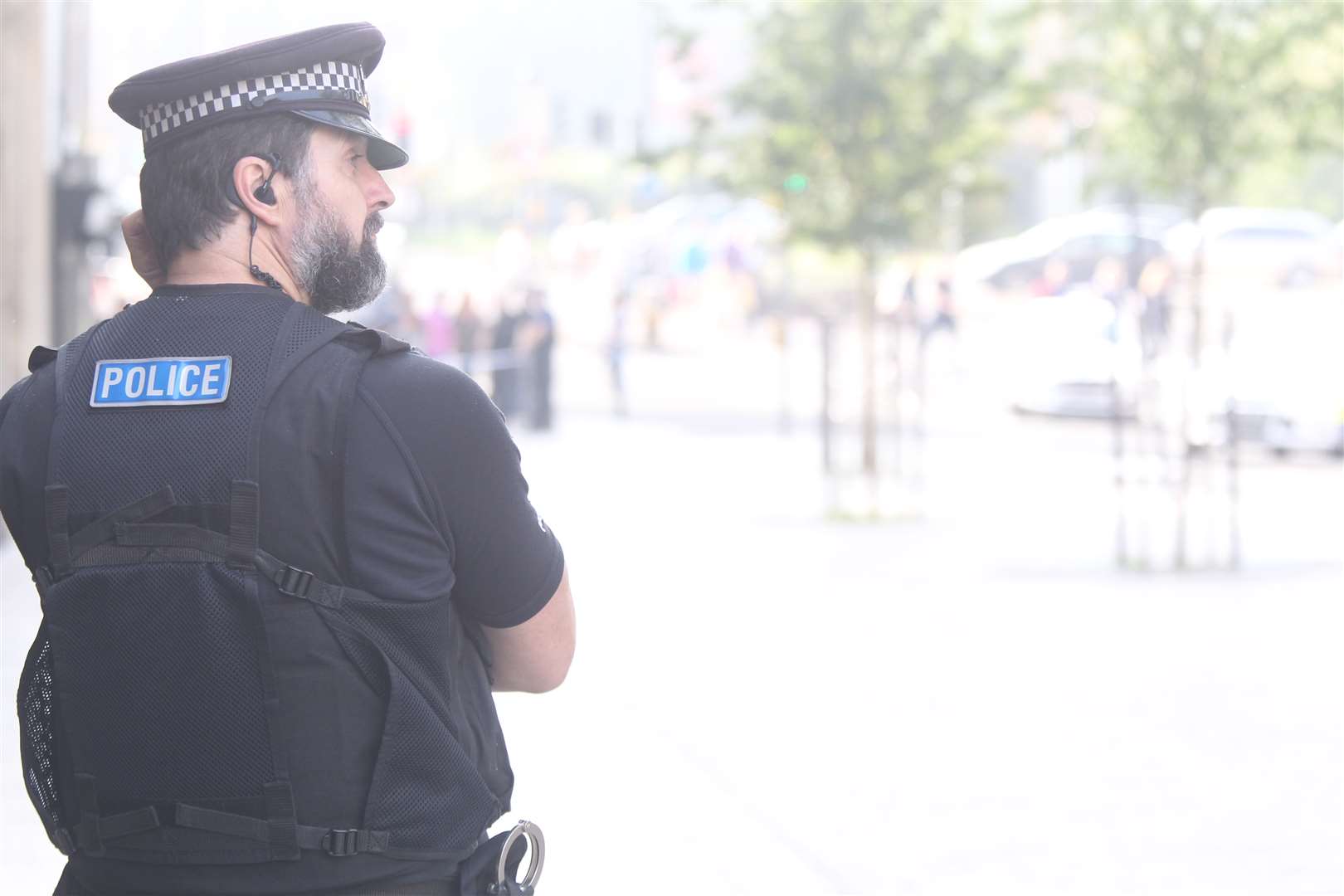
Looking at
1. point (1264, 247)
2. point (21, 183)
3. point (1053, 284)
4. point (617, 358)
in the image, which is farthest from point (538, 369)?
point (1264, 247)

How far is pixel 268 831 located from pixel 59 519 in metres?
0.43

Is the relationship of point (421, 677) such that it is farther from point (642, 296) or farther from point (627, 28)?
point (627, 28)

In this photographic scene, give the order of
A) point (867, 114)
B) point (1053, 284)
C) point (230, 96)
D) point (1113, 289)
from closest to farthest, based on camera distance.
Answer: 1. point (230, 96)
2. point (867, 114)
3. point (1113, 289)
4. point (1053, 284)

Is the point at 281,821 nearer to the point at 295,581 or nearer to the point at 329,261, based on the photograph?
the point at 295,581

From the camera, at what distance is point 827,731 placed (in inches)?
285

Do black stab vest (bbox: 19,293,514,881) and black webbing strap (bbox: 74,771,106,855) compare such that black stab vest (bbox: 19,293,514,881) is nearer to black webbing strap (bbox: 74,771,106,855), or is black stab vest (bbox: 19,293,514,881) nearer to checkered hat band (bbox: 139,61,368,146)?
black webbing strap (bbox: 74,771,106,855)

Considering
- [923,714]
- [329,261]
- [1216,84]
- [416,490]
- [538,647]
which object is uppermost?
[1216,84]

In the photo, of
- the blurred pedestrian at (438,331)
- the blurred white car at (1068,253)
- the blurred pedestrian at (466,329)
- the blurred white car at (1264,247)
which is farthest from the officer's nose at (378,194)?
the blurred white car at (1068,253)

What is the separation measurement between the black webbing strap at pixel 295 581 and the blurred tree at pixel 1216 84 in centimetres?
1081

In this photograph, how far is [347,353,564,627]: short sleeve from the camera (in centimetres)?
220

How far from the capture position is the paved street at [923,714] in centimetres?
563

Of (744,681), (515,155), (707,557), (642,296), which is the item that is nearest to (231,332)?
(744,681)

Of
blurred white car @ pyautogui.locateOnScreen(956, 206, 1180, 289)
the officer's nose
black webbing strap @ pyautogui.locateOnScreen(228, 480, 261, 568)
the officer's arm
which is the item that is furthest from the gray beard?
blurred white car @ pyautogui.locateOnScreen(956, 206, 1180, 289)

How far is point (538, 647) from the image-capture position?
96.7 inches
